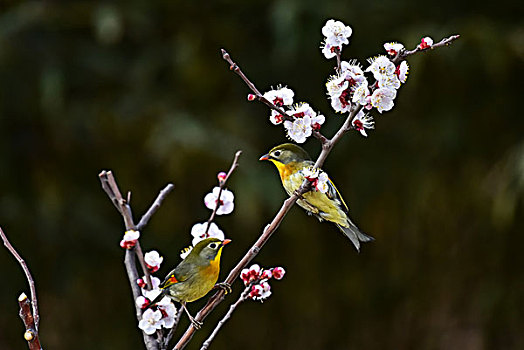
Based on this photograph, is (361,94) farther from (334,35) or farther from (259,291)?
(259,291)

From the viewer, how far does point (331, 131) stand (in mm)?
2049

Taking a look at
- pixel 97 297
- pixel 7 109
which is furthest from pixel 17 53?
pixel 97 297

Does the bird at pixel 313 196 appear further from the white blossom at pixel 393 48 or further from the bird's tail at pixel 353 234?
the white blossom at pixel 393 48

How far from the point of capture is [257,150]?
2260 mm

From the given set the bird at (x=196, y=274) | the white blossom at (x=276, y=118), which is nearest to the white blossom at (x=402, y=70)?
the white blossom at (x=276, y=118)

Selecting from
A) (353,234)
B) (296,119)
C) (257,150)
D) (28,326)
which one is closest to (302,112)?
(296,119)

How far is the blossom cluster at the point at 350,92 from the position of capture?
0.53m

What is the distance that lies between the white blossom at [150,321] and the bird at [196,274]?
1cm

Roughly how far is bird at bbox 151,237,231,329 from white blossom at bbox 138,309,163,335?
0.05 feet

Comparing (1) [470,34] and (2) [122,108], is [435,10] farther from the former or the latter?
(2) [122,108]

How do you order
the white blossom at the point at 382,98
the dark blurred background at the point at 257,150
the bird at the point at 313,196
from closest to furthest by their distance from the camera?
the white blossom at the point at 382,98, the bird at the point at 313,196, the dark blurred background at the point at 257,150

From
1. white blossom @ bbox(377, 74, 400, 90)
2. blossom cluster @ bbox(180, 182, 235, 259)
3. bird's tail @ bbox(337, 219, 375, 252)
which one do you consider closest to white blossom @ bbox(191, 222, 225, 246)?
blossom cluster @ bbox(180, 182, 235, 259)

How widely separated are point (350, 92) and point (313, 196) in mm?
123

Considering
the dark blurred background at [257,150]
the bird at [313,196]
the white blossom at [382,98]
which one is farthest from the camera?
the dark blurred background at [257,150]
